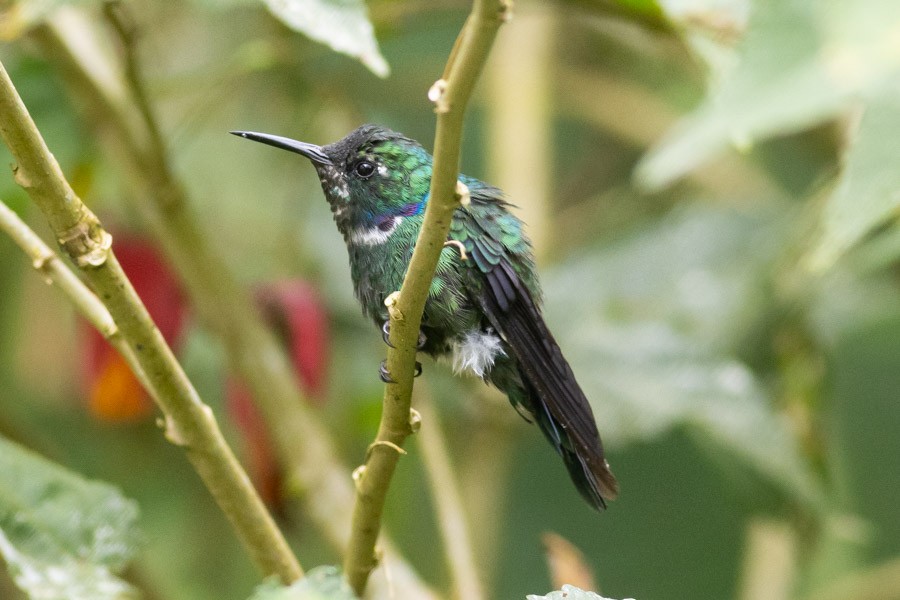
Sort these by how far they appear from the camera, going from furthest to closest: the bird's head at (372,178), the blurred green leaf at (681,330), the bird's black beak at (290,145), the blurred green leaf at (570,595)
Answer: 1. the blurred green leaf at (681,330)
2. the bird's head at (372,178)
3. the bird's black beak at (290,145)
4. the blurred green leaf at (570,595)

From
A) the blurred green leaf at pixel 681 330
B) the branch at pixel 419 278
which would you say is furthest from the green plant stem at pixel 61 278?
the blurred green leaf at pixel 681 330

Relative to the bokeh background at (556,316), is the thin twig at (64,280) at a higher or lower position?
lower

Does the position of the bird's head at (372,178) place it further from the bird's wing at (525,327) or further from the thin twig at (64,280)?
the thin twig at (64,280)

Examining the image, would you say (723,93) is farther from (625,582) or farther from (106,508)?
(625,582)

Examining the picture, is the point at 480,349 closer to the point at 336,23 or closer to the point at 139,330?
the point at 336,23

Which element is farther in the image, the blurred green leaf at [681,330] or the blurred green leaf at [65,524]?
the blurred green leaf at [681,330]

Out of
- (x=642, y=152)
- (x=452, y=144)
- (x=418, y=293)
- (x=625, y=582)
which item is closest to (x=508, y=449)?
(x=625, y=582)

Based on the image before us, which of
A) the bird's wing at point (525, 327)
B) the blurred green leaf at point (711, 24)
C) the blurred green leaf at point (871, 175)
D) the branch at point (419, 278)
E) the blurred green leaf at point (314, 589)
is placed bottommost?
the blurred green leaf at point (314, 589)

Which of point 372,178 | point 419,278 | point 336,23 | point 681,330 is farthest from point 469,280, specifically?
point 681,330
